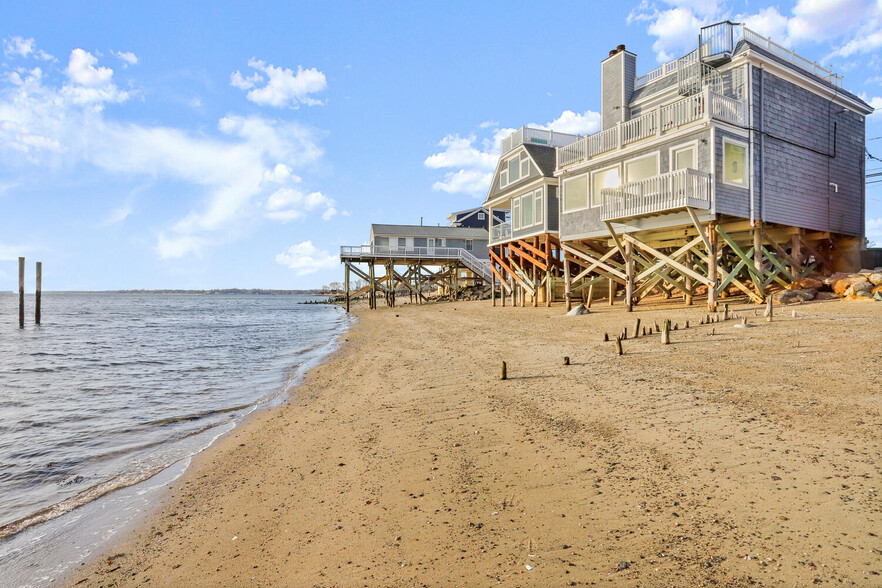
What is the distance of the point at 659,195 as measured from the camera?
1563 centimetres

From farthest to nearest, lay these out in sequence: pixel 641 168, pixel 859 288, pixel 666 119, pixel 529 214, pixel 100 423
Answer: pixel 529 214
pixel 641 168
pixel 666 119
pixel 859 288
pixel 100 423

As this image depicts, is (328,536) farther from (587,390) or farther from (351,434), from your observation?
(587,390)

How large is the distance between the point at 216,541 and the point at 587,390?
5.51 meters

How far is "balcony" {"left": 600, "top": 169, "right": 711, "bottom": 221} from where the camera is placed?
1489cm

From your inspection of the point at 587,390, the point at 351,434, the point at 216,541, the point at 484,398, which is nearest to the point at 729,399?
the point at 587,390

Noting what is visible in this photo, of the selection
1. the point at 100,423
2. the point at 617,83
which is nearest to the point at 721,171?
the point at 617,83

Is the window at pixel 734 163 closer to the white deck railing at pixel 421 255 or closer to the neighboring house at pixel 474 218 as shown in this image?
the white deck railing at pixel 421 255

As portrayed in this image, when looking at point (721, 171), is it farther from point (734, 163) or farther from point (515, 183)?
point (515, 183)

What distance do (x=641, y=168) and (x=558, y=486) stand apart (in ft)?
54.0

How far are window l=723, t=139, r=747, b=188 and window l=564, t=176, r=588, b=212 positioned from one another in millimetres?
5918

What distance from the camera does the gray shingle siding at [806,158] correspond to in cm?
1662

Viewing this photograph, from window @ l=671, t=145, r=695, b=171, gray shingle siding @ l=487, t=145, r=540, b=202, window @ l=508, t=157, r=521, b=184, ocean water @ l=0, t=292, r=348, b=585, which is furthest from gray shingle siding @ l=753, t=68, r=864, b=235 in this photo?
ocean water @ l=0, t=292, r=348, b=585

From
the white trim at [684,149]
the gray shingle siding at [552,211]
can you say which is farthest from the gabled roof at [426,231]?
the white trim at [684,149]

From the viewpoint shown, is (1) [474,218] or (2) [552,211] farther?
(1) [474,218]
